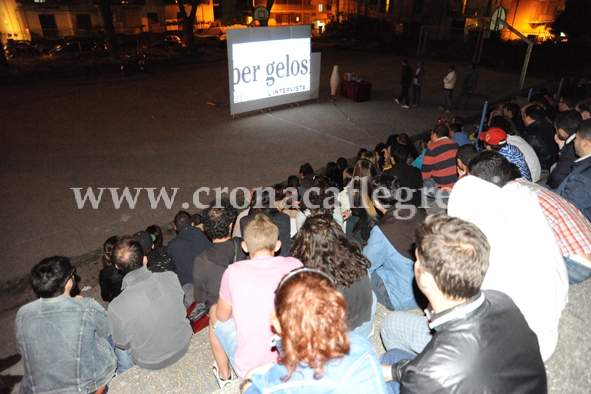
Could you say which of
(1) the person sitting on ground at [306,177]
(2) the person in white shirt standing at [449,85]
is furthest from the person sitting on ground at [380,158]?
(2) the person in white shirt standing at [449,85]

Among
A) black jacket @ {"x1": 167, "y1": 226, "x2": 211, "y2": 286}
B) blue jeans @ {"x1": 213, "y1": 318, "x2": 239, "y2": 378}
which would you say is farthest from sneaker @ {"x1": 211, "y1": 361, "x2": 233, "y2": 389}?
black jacket @ {"x1": 167, "y1": 226, "x2": 211, "y2": 286}

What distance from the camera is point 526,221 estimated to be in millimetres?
2080

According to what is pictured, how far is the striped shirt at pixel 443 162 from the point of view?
16.7 ft

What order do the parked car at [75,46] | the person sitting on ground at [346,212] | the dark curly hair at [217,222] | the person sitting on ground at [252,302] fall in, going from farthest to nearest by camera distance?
1. the parked car at [75,46]
2. the person sitting on ground at [346,212]
3. the dark curly hair at [217,222]
4. the person sitting on ground at [252,302]

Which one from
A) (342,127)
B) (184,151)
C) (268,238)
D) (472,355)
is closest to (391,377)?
(472,355)

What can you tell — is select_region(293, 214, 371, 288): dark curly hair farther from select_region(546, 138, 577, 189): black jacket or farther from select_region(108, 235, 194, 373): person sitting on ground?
select_region(546, 138, 577, 189): black jacket

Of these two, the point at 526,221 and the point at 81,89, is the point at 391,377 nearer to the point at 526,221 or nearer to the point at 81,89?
the point at 526,221

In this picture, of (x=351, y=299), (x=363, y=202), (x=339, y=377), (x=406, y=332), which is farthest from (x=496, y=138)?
(x=339, y=377)

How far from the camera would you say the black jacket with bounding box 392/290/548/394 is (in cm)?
138

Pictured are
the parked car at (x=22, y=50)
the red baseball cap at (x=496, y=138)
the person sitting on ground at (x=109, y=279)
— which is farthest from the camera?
the parked car at (x=22, y=50)

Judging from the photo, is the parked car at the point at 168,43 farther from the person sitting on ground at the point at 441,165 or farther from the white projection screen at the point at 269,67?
the person sitting on ground at the point at 441,165

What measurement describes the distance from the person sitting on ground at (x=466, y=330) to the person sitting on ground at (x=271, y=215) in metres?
2.01

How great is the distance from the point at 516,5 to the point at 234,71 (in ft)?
104

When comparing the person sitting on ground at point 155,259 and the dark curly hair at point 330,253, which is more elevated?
the dark curly hair at point 330,253
